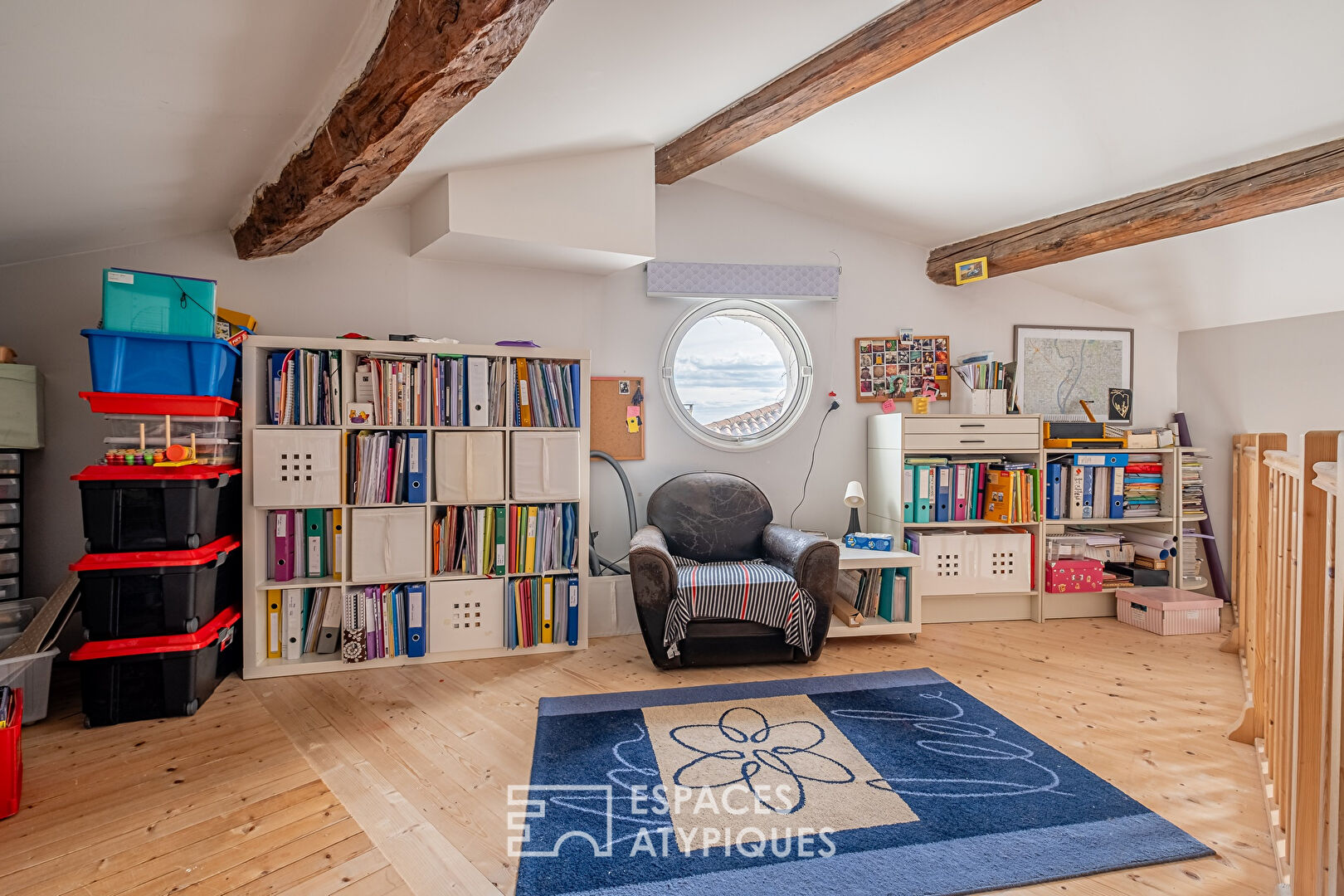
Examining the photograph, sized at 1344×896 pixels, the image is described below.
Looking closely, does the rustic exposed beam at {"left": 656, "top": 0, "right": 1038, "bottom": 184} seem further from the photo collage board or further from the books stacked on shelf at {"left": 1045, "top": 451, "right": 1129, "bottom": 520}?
the books stacked on shelf at {"left": 1045, "top": 451, "right": 1129, "bottom": 520}

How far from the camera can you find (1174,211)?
9.96 feet

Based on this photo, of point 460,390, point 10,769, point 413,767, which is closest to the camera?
point 10,769

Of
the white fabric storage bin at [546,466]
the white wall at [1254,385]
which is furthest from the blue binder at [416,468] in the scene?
the white wall at [1254,385]

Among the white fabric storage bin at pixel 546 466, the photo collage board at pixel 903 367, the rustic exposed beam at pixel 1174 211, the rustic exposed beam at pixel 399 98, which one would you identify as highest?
the rustic exposed beam at pixel 1174 211

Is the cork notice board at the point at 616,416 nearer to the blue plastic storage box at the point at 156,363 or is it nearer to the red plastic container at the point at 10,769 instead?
the blue plastic storage box at the point at 156,363

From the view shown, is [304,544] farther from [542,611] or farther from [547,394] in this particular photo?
[547,394]

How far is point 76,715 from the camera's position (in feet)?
8.61

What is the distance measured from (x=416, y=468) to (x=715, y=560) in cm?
156

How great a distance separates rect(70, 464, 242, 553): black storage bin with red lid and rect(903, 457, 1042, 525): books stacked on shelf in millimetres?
3350

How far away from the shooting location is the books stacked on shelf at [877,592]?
3.62m

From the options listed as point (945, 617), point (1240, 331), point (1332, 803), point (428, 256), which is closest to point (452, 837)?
point (1332, 803)

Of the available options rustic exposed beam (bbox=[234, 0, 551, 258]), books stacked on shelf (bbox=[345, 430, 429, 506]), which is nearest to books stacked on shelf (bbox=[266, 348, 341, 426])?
books stacked on shelf (bbox=[345, 430, 429, 506])

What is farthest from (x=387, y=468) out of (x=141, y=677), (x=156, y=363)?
(x=141, y=677)

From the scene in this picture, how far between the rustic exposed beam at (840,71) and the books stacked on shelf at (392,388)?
1686 millimetres
